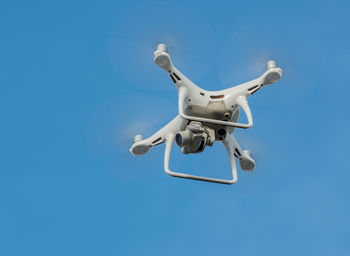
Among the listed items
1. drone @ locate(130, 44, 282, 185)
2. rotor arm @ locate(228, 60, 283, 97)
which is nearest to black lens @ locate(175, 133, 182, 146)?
drone @ locate(130, 44, 282, 185)

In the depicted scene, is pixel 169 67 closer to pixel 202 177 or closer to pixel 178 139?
pixel 178 139

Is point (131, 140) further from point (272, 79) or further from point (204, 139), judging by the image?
point (272, 79)

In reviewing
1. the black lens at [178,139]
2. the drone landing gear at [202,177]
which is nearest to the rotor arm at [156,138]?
the drone landing gear at [202,177]

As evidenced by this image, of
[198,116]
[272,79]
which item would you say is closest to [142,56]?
[198,116]

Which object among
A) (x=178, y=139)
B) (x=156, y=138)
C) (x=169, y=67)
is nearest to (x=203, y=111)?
(x=178, y=139)

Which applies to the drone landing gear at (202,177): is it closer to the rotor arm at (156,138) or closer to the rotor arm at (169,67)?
the rotor arm at (156,138)

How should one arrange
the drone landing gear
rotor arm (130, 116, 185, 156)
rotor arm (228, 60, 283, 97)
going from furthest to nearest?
rotor arm (130, 116, 185, 156), rotor arm (228, 60, 283, 97), the drone landing gear

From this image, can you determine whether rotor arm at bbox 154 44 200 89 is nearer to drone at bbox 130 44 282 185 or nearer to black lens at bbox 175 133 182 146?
drone at bbox 130 44 282 185
